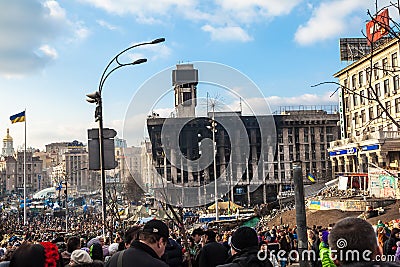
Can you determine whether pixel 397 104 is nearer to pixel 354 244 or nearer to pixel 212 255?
pixel 212 255

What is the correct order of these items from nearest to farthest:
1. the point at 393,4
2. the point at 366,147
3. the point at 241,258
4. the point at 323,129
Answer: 1. the point at 241,258
2. the point at 393,4
3. the point at 366,147
4. the point at 323,129

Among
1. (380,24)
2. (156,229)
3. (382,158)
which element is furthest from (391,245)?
(382,158)

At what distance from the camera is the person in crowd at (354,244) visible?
2910 mm

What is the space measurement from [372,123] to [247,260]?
4865 centimetres

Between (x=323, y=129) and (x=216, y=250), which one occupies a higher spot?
(x=323, y=129)

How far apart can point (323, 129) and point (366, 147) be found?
4465 centimetres

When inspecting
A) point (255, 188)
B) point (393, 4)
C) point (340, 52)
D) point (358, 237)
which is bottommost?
point (255, 188)

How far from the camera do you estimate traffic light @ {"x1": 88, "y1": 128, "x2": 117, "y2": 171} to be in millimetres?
12594

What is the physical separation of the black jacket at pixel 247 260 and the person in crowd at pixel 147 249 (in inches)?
24.7

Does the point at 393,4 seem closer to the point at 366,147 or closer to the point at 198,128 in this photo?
the point at 366,147

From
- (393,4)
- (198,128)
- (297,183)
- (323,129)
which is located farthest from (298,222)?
(323,129)

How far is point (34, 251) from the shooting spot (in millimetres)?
4625

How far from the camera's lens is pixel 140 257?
13.8 ft

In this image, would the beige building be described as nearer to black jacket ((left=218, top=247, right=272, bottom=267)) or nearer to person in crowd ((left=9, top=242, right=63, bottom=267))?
black jacket ((left=218, top=247, right=272, bottom=267))
